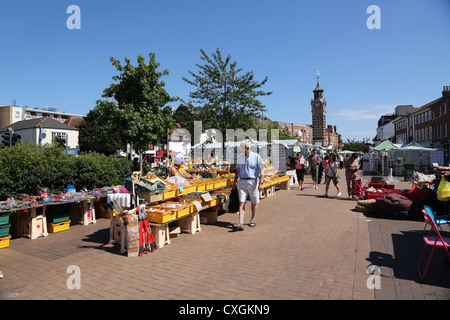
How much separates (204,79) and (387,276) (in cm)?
1580

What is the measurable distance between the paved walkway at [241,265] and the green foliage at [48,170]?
4.81 feet

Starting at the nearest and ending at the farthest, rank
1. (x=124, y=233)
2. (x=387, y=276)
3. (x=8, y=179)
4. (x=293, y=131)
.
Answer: (x=387, y=276) → (x=124, y=233) → (x=8, y=179) → (x=293, y=131)

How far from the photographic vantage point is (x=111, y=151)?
37219 mm

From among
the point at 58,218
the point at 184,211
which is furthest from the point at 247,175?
the point at 58,218

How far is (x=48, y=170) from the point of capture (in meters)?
7.68

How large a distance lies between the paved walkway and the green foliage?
1.47m

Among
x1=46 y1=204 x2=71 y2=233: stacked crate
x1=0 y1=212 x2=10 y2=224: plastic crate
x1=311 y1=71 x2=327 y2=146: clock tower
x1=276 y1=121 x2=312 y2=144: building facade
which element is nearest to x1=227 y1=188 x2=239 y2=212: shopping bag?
x1=46 y1=204 x2=71 y2=233: stacked crate

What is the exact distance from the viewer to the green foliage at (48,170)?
6945 millimetres

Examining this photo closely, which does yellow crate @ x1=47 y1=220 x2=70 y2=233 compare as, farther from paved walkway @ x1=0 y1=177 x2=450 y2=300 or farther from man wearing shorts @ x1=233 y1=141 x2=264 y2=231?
man wearing shorts @ x1=233 y1=141 x2=264 y2=231

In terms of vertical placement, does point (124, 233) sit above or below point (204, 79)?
below

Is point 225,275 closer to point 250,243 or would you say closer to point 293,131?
point 250,243

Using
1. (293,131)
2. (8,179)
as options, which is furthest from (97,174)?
(293,131)

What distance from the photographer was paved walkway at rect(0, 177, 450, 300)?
12.3 ft
